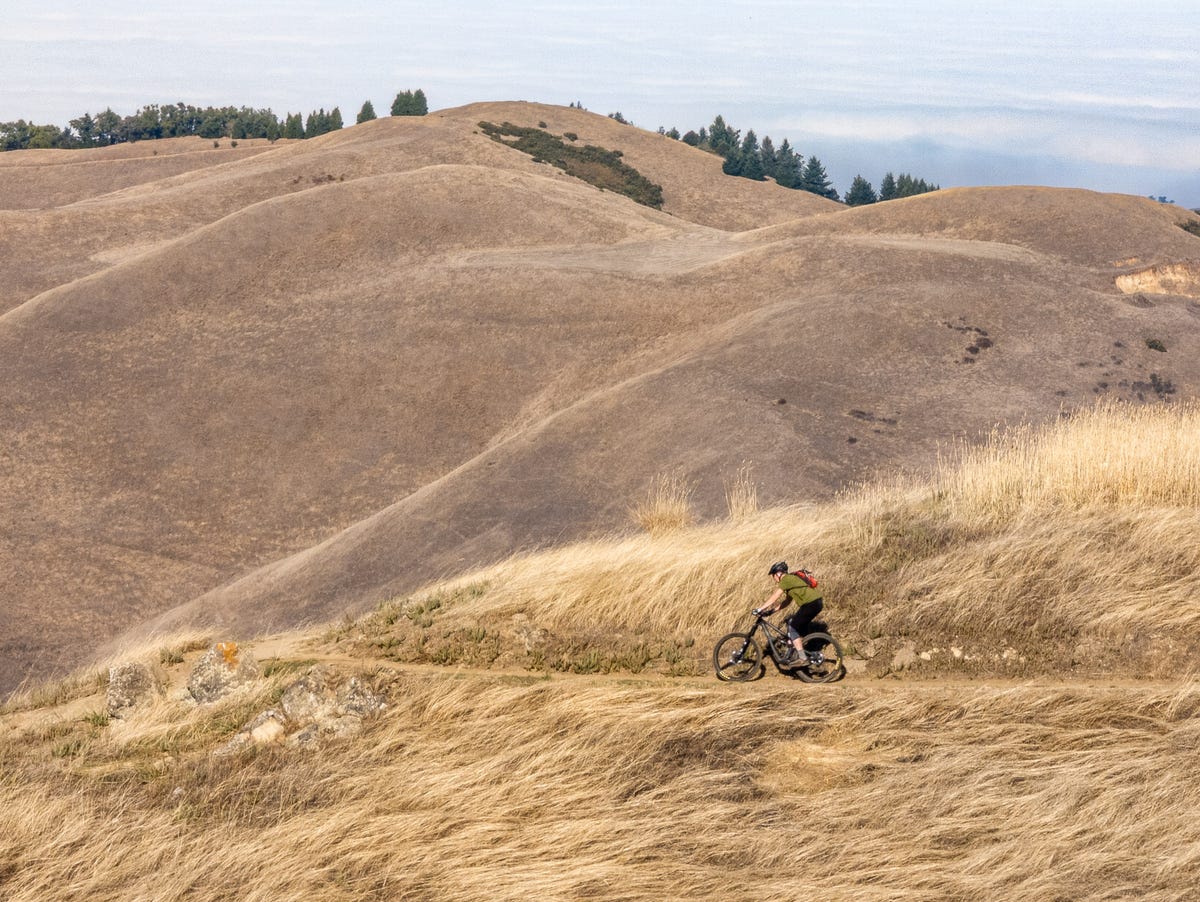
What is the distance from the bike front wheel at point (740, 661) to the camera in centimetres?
1008

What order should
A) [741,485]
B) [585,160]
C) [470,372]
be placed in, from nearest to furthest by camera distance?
1. [741,485]
2. [470,372]
3. [585,160]

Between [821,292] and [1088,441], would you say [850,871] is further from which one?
[821,292]

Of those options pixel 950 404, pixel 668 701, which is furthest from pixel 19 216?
pixel 668 701

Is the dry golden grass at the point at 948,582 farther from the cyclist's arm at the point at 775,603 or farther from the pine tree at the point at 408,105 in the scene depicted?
the pine tree at the point at 408,105

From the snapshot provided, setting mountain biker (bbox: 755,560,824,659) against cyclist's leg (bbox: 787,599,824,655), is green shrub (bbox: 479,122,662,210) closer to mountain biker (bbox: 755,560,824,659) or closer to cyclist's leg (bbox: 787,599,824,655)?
mountain biker (bbox: 755,560,824,659)

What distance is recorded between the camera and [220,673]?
35.5ft

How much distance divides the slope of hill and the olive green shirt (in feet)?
40.4

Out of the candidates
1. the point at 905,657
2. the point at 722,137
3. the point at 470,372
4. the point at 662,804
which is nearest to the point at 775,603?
the point at 905,657

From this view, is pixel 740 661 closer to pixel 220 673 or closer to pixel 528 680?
pixel 528 680

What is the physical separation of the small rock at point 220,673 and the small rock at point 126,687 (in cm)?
64

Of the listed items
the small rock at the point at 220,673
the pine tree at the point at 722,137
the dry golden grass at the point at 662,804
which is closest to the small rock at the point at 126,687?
the small rock at the point at 220,673

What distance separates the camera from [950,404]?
27562mm

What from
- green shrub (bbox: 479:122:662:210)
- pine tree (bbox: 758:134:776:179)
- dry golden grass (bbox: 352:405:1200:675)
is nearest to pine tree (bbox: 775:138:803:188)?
pine tree (bbox: 758:134:776:179)

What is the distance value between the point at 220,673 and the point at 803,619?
20.5 ft
